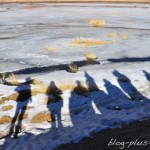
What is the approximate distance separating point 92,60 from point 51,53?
2598mm

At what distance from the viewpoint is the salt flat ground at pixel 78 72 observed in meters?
9.48

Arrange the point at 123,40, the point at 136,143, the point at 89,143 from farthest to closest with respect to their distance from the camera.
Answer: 1. the point at 123,40
2. the point at 89,143
3. the point at 136,143

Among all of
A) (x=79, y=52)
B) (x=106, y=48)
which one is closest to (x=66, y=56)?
(x=79, y=52)

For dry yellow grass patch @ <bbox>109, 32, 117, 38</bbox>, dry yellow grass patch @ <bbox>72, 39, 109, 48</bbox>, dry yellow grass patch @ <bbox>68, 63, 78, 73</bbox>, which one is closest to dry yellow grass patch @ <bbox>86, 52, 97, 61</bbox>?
dry yellow grass patch @ <bbox>68, 63, 78, 73</bbox>

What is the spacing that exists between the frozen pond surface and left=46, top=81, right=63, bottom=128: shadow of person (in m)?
3.52

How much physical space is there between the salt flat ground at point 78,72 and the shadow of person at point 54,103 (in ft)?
0.12

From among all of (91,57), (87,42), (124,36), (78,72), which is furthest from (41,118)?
(124,36)

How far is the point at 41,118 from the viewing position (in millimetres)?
10273

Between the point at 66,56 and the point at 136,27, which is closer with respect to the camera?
the point at 66,56

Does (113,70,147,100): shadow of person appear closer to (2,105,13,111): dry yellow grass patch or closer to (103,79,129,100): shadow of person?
(103,79,129,100): shadow of person

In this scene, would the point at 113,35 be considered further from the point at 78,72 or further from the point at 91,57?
the point at 78,72

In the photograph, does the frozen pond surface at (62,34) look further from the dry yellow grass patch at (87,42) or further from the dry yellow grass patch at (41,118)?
the dry yellow grass patch at (41,118)

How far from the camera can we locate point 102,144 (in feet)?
24.6

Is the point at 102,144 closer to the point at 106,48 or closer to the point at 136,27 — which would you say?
the point at 106,48
